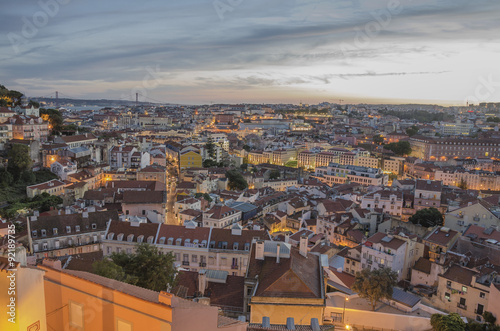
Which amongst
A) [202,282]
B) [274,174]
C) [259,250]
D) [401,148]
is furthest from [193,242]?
[401,148]

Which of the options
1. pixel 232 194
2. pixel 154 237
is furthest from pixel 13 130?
pixel 154 237

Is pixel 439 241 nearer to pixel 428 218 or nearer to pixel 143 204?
pixel 428 218

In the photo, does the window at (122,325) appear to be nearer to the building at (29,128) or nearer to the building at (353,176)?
the building at (29,128)

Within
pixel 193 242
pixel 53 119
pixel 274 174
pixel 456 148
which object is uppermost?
pixel 53 119

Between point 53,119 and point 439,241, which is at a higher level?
point 53,119

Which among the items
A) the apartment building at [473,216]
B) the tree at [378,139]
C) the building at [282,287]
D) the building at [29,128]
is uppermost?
the building at [29,128]

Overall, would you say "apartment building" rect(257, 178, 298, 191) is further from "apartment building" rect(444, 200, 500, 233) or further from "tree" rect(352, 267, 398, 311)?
"tree" rect(352, 267, 398, 311)

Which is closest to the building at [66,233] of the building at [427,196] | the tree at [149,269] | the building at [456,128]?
the tree at [149,269]

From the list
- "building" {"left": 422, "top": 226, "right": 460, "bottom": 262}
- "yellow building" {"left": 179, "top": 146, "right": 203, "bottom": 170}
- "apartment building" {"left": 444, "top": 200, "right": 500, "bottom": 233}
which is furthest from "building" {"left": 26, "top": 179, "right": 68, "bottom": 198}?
"apartment building" {"left": 444, "top": 200, "right": 500, "bottom": 233}

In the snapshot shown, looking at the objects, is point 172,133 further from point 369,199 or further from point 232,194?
point 369,199
